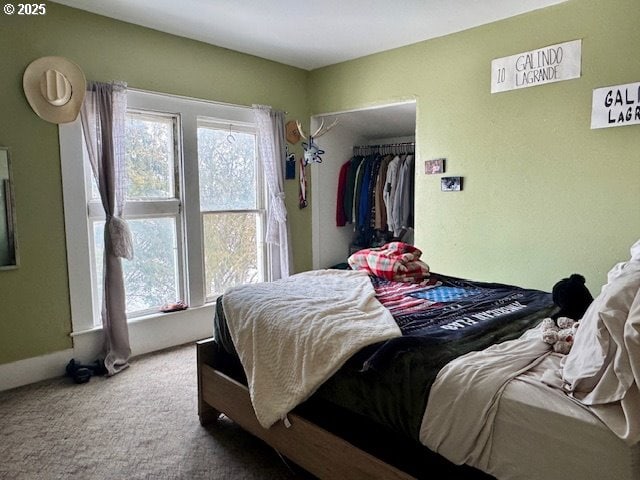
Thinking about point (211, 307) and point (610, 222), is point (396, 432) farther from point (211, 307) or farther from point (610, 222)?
point (211, 307)

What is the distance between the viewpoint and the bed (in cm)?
118

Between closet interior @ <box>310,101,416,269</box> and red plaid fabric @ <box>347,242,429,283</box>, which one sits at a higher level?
closet interior @ <box>310,101,416,269</box>

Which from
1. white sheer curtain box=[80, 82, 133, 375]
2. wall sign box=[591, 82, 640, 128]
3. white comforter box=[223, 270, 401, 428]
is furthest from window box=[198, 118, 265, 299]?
wall sign box=[591, 82, 640, 128]

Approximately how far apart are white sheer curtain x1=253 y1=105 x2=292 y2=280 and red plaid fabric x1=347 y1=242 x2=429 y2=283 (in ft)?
4.10

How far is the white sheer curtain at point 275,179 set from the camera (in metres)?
3.97

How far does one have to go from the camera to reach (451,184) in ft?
11.5

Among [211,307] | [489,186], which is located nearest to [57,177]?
[211,307]

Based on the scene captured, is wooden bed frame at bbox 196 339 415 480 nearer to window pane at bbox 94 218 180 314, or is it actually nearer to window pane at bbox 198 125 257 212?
window pane at bbox 94 218 180 314

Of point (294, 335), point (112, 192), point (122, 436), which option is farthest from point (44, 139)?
point (294, 335)

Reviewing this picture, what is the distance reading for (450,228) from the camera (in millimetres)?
3566

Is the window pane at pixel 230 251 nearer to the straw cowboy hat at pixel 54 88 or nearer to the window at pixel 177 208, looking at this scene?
the window at pixel 177 208

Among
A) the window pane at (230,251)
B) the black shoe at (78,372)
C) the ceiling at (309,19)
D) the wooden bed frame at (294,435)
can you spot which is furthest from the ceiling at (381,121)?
the black shoe at (78,372)

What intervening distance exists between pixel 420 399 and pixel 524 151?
2.30 metres

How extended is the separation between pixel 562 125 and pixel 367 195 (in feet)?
6.47
